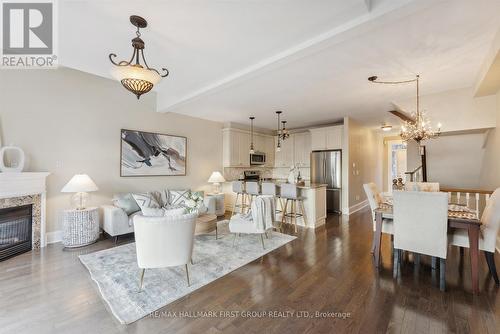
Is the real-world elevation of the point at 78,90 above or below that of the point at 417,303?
above

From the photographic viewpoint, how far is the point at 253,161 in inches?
279

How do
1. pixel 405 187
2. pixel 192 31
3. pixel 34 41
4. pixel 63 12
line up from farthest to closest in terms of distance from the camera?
1. pixel 405 187
2. pixel 34 41
3. pixel 192 31
4. pixel 63 12

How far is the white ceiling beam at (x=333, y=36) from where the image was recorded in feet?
5.58

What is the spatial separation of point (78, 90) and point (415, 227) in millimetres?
5621

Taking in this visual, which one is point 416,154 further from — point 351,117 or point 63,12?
point 63,12

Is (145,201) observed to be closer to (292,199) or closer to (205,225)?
(205,225)

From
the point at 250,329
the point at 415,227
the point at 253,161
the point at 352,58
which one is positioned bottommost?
the point at 250,329

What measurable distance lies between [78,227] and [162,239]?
227cm

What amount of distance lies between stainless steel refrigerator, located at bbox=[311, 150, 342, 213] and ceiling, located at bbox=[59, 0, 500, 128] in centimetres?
235

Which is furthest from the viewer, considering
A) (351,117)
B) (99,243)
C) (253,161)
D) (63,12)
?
(253,161)

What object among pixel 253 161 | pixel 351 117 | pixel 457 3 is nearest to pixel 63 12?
pixel 457 3

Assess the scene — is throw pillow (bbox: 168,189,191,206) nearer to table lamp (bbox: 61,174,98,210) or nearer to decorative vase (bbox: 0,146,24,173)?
table lamp (bbox: 61,174,98,210)

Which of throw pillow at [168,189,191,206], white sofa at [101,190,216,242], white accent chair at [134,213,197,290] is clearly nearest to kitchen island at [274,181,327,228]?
throw pillow at [168,189,191,206]

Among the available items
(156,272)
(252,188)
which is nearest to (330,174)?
(252,188)
